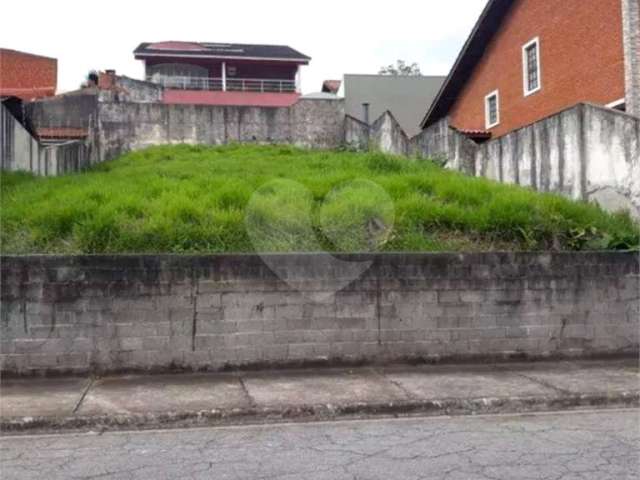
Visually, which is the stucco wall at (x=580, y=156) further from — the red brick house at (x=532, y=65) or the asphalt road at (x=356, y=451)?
the asphalt road at (x=356, y=451)

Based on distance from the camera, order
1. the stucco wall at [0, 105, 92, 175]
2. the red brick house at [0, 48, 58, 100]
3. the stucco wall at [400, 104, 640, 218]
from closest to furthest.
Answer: the stucco wall at [400, 104, 640, 218] < the stucco wall at [0, 105, 92, 175] < the red brick house at [0, 48, 58, 100]

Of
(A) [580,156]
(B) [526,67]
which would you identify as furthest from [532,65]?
(A) [580,156]

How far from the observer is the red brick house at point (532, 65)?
51.8 feet

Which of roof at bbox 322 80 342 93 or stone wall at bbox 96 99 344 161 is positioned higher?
roof at bbox 322 80 342 93

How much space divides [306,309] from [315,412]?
1797 millimetres

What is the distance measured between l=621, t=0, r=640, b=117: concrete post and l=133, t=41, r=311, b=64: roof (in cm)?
2570

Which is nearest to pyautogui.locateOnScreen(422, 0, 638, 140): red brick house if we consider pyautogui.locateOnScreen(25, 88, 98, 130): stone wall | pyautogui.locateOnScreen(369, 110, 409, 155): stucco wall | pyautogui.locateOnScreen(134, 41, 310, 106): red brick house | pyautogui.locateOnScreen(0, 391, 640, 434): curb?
pyautogui.locateOnScreen(369, 110, 409, 155): stucco wall

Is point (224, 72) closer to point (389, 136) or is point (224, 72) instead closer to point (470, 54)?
point (470, 54)

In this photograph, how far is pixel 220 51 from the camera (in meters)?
38.3

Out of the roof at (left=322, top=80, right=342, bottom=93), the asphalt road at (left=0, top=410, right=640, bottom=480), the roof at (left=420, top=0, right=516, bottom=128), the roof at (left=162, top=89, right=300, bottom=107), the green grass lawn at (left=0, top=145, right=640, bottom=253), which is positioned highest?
the roof at (left=322, top=80, right=342, bottom=93)

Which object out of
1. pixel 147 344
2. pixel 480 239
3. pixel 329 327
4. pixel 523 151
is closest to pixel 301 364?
pixel 329 327

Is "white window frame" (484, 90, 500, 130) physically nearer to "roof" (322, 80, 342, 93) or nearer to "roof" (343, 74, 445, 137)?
"roof" (343, 74, 445, 137)

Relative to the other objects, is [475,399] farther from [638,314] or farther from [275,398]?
[638,314]

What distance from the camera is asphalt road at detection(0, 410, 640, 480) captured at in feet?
14.8
